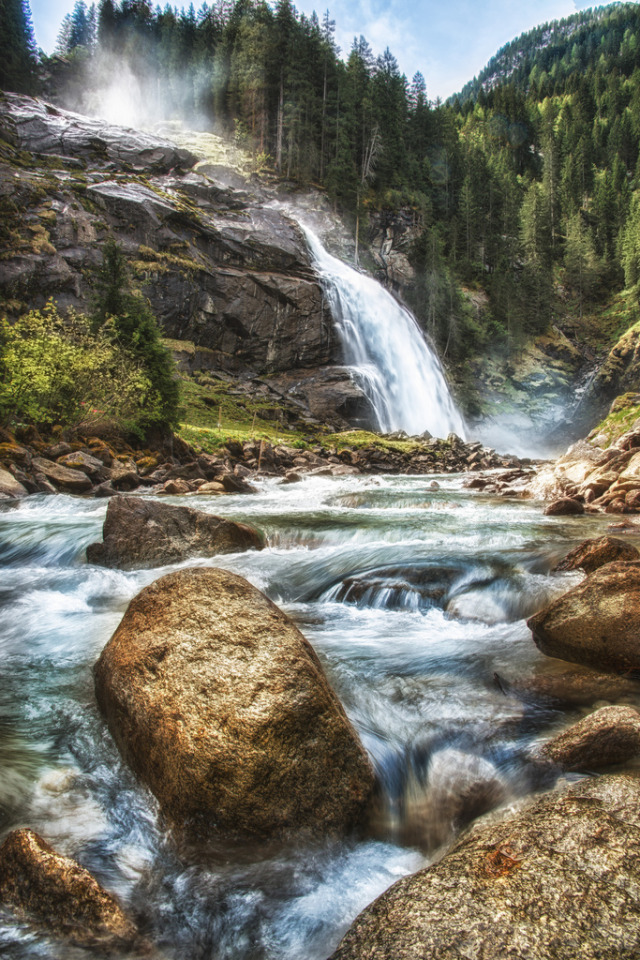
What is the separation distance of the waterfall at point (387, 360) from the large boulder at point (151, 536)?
33.0m

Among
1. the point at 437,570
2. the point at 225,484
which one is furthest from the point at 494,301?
the point at 437,570

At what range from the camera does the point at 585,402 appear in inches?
2045

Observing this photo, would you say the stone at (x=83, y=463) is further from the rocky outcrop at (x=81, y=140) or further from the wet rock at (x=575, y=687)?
the rocky outcrop at (x=81, y=140)

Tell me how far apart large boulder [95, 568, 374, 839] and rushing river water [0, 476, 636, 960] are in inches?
7.0

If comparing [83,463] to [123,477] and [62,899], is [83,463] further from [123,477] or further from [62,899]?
[62,899]

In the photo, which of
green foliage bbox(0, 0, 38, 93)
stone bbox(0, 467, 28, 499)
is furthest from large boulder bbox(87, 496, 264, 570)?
green foliage bbox(0, 0, 38, 93)

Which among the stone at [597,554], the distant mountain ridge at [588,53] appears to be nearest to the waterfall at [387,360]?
the stone at [597,554]

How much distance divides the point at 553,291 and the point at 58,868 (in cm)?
7306

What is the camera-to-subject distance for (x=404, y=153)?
6850 cm

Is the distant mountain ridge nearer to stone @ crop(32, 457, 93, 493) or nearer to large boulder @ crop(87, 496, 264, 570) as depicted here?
stone @ crop(32, 457, 93, 493)

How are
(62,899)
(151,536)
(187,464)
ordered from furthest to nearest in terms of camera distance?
(187,464) < (151,536) < (62,899)

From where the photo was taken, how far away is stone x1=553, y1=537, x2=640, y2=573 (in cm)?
696

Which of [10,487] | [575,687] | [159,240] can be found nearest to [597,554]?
[575,687]

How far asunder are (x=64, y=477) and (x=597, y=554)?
48.4 ft
